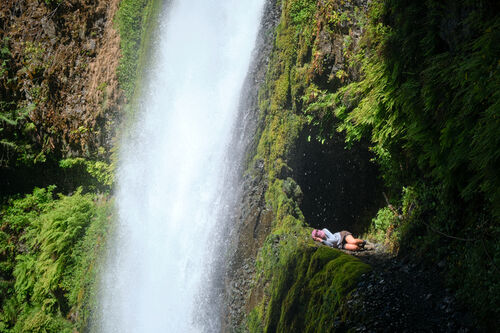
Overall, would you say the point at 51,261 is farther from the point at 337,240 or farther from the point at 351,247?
the point at 351,247

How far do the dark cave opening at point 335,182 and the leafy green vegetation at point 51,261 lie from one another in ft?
21.3

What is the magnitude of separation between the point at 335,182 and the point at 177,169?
158 inches

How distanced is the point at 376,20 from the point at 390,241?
3229 millimetres

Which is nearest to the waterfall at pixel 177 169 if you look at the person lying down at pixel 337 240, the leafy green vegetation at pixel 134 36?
the leafy green vegetation at pixel 134 36

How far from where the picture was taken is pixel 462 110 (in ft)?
10.9

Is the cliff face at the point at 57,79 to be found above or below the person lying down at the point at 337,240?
above

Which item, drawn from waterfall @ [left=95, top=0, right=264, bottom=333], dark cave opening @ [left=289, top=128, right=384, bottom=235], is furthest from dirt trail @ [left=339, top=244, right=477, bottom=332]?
waterfall @ [left=95, top=0, right=264, bottom=333]

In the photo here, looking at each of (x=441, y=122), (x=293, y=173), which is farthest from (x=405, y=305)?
(x=293, y=173)

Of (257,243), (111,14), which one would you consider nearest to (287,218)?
(257,243)

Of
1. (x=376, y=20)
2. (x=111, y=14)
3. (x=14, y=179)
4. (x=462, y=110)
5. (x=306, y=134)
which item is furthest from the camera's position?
(x=14, y=179)

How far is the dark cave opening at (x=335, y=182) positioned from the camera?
7.04 metres

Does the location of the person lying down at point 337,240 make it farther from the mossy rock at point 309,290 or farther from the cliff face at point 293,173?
the mossy rock at point 309,290

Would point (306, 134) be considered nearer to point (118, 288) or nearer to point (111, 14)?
point (118, 288)

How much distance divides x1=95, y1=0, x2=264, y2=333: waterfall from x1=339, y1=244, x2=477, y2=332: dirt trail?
386 centimetres
